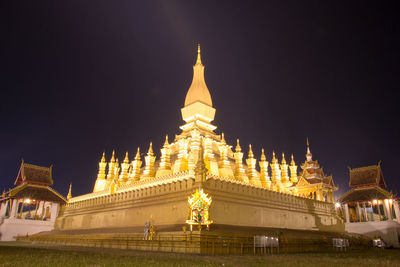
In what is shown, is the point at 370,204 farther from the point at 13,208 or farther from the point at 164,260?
the point at 13,208

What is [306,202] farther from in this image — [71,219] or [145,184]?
[71,219]

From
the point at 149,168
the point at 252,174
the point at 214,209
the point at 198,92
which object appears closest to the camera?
the point at 214,209

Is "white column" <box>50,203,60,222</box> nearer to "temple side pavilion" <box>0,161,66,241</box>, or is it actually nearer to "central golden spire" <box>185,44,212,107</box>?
"temple side pavilion" <box>0,161,66,241</box>

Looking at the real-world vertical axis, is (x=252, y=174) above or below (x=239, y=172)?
above

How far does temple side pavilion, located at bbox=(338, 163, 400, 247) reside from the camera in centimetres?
2706

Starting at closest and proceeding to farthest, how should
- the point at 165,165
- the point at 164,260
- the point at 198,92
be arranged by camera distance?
the point at 164,260 → the point at 165,165 → the point at 198,92

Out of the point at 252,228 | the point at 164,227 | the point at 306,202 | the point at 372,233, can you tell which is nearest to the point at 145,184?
the point at 164,227

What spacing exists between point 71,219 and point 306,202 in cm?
2436

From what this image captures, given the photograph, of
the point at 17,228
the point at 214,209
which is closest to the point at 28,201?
the point at 17,228

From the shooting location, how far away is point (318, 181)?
33.9 meters

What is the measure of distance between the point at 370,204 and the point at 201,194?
2581 centimetres

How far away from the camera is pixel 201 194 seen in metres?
15.9

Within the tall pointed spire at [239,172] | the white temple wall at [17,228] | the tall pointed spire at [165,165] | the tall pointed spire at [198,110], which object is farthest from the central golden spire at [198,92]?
the white temple wall at [17,228]

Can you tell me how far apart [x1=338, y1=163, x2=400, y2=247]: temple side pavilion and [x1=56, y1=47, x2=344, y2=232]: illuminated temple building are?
2.11m
